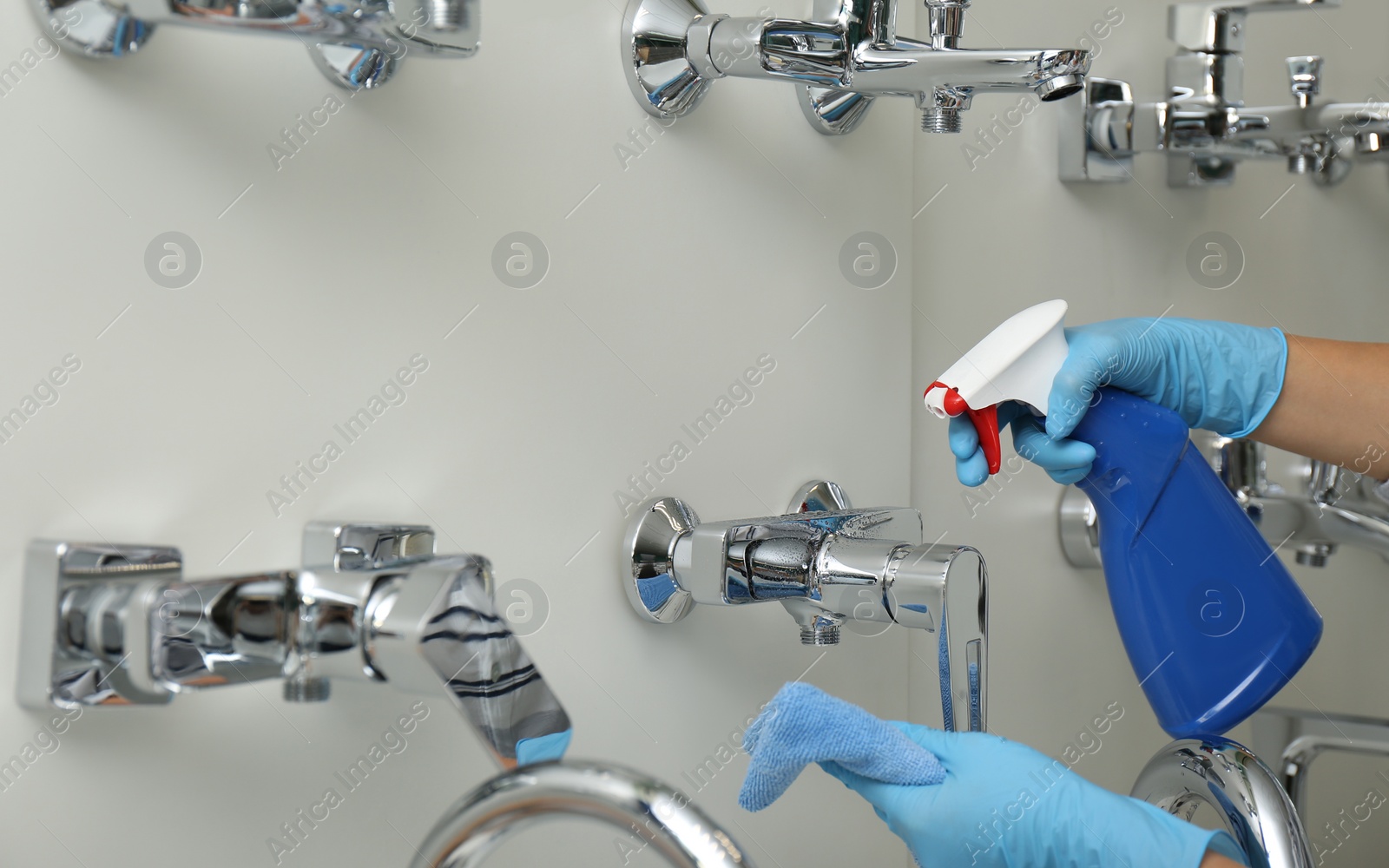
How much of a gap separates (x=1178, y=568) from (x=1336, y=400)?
256mm

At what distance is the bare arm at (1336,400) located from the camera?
876 mm

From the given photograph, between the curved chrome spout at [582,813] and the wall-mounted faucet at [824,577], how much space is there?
263 millimetres

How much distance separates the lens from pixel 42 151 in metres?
0.45

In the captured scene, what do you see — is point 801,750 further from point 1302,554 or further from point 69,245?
point 1302,554

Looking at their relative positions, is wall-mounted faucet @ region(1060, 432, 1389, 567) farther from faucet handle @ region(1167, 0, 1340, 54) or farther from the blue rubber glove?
the blue rubber glove

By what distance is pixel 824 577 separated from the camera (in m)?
0.67

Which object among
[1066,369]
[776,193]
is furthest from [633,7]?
[1066,369]

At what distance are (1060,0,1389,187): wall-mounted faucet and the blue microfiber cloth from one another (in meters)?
0.64

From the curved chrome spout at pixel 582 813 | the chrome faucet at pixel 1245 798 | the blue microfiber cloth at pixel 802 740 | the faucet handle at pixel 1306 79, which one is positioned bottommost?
the chrome faucet at pixel 1245 798

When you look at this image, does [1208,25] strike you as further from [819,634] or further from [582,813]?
[582,813]

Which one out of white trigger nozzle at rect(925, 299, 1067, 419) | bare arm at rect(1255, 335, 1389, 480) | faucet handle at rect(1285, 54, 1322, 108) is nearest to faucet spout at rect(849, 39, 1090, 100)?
white trigger nozzle at rect(925, 299, 1067, 419)

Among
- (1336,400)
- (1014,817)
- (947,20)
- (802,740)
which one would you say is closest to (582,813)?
(802,740)

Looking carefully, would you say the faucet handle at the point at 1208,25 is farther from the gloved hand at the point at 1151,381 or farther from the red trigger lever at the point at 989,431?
the red trigger lever at the point at 989,431

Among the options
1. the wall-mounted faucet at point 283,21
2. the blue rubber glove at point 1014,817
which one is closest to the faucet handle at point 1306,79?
the blue rubber glove at point 1014,817
